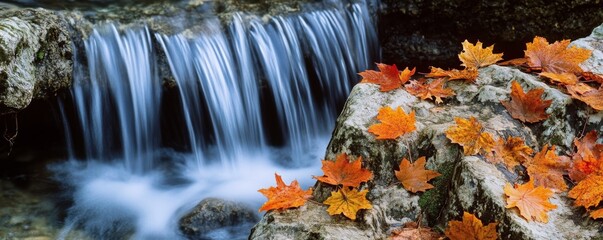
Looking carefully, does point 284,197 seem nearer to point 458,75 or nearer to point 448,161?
point 448,161

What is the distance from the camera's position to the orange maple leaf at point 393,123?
2.09 m

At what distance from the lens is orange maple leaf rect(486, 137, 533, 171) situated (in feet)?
6.42

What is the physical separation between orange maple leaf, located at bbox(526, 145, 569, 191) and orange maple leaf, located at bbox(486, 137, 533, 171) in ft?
0.11

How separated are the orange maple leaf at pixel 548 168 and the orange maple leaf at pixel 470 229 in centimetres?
33

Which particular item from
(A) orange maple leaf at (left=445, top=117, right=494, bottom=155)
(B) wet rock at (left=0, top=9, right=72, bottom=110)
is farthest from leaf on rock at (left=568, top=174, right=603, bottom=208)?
(B) wet rock at (left=0, top=9, right=72, bottom=110)

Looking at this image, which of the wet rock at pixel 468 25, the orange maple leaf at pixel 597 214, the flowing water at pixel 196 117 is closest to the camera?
the orange maple leaf at pixel 597 214

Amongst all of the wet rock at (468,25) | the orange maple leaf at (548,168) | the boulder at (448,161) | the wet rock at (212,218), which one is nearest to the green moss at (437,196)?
the boulder at (448,161)

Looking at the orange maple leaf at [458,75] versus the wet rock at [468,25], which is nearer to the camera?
the orange maple leaf at [458,75]

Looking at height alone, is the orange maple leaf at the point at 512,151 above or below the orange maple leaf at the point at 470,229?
above

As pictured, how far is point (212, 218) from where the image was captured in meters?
3.69

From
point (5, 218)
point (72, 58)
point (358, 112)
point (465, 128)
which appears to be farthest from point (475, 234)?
point (72, 58)

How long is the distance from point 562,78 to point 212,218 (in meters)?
2.44

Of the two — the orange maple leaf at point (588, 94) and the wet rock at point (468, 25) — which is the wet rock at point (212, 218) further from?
the wet rock at point (468, 25)

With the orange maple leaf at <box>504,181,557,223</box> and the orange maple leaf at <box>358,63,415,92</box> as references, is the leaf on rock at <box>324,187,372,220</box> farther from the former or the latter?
the orange maple leaf at <box>358,63,415,92</box>
